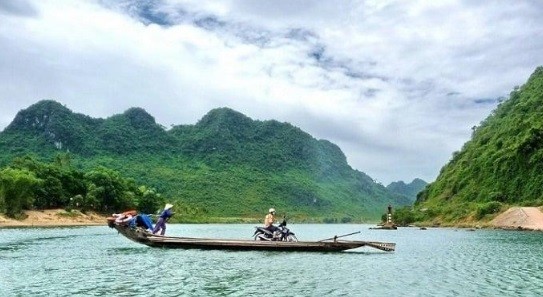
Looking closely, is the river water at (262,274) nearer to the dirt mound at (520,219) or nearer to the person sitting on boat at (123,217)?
the person sitting on boat at (123,217)

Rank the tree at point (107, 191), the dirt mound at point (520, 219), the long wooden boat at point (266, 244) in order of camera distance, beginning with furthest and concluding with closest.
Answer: the tree at point (107, 191) < the dirt mound at point (520, 219) < the long wooden boat at point (266, 244)

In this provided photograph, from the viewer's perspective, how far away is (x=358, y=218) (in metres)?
193

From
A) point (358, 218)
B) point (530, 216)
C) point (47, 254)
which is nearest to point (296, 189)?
Result: point (358, 218)

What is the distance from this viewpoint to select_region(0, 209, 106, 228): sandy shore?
71750mm

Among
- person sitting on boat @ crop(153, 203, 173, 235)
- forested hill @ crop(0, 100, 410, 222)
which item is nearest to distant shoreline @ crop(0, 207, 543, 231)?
forested hill @ crop(0, 100, 410, 222)

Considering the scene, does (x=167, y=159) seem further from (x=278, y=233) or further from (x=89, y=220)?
(x=278, y=233)

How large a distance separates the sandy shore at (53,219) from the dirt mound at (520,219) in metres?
62.8

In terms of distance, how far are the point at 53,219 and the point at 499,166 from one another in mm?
74745

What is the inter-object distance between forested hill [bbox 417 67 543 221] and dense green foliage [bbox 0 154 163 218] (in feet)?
189

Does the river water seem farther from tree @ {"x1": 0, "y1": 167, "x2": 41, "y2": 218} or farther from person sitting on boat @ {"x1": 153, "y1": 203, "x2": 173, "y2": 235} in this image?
tree @ {"x1": 0, "y1": 167, "x2": 41, "y2": 218}

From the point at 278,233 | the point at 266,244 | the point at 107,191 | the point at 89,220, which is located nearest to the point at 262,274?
the point at 266,244

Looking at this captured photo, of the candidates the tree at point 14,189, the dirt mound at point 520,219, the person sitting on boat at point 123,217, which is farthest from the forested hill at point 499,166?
the tree at point 14,189

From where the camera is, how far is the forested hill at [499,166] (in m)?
84.8

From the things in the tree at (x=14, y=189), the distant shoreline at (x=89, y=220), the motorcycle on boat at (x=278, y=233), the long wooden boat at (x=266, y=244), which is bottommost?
the long wooden boat at (x=266, y=244)
